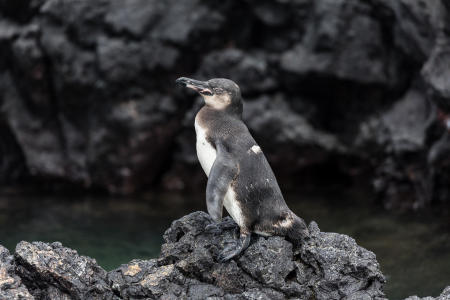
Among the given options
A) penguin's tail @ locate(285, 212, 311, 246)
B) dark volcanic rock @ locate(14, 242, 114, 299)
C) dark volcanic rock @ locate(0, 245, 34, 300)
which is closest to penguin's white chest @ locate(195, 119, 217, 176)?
penguin's tail @ locate(285, 212, 311, 246)

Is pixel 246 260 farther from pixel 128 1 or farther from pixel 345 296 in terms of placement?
pixel 128 1

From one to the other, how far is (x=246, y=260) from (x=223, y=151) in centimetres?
81

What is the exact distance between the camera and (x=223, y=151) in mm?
→ 4598

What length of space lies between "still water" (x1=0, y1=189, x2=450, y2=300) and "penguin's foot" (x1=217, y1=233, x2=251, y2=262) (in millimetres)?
2577

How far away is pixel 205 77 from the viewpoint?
33.1 feet

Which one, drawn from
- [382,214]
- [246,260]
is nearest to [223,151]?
[246,260]

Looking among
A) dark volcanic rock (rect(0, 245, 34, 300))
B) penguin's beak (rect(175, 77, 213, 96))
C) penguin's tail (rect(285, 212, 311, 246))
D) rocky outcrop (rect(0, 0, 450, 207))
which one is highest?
rocky outcrop (rect(0, 0, 450, 207))

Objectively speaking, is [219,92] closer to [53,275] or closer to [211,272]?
[211,272]

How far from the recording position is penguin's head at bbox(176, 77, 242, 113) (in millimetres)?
4793

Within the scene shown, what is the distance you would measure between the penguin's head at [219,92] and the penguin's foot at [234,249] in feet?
3.35

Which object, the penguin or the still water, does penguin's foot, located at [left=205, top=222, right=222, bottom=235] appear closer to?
the penguin

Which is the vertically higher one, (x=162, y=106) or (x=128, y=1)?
(x=128, y=1)

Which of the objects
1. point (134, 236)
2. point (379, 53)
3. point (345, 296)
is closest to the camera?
point (345, 296)

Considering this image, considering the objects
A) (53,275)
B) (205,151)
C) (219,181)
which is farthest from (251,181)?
(53,275)
